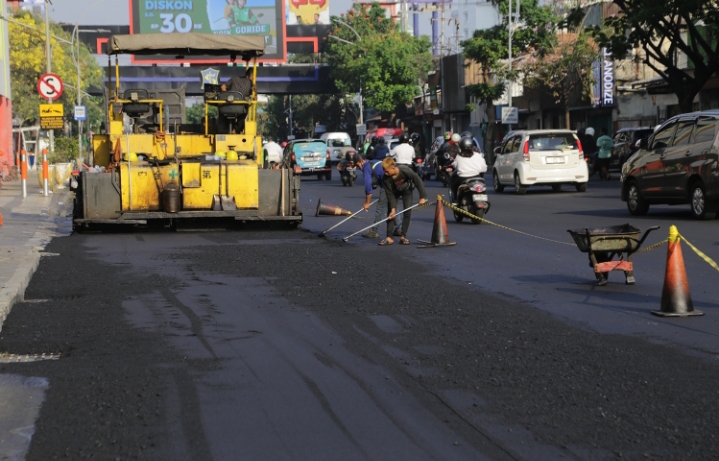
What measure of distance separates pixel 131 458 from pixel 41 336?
3725 millimetres

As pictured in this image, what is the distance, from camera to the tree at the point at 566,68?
4947cm

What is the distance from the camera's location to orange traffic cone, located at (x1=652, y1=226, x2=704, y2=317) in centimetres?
899

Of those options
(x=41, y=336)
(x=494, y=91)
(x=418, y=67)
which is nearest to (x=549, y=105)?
(x=494, y=91)

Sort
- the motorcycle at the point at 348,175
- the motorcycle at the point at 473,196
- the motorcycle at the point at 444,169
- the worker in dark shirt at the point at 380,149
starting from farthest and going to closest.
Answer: the motorcycle at the point at 348,175 < the motorcycle at the point at 444,169 < the motorcycle at the point at 473,196 < the worker in dark shirt at the point at 380,149

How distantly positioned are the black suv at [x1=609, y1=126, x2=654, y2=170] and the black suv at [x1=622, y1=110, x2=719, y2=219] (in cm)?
1594

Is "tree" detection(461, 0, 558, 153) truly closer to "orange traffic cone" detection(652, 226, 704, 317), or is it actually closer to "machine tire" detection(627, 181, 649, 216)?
"machine tire" detection(627, 181, 649, 216)

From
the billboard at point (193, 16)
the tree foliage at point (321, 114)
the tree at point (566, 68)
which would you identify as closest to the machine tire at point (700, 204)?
Result: the tree at point (566, 68)

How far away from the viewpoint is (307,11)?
93.5 metres

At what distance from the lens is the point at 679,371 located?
707 cm

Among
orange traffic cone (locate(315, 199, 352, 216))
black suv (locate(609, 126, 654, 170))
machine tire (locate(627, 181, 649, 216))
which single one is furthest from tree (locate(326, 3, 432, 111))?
machine tire (locate(627, 181, 649, 216))

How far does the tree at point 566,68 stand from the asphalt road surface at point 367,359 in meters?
36.4

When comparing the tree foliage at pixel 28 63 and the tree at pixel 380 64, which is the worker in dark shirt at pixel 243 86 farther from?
the tree at pixel 380 64

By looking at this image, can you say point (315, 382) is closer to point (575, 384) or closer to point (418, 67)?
point (575, 384)

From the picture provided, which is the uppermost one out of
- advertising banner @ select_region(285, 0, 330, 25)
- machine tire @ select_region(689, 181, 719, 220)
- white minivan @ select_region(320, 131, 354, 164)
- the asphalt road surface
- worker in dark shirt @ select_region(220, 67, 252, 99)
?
advertising banner @ select_region(285, 0, 330, 25)
